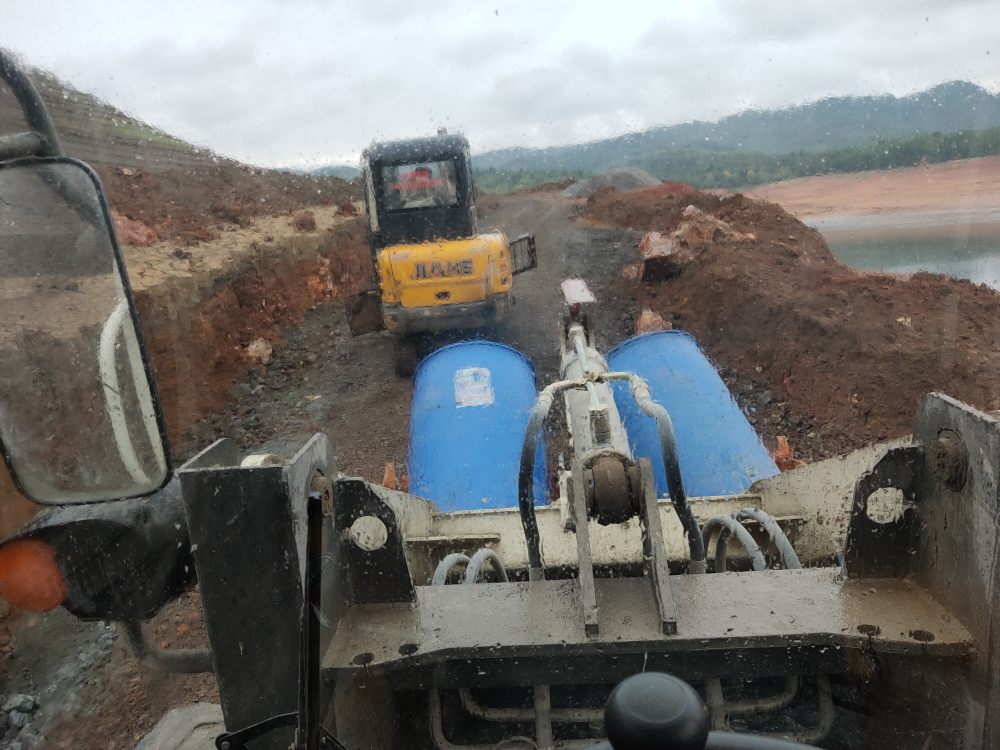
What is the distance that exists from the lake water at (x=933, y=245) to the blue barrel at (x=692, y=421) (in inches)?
242

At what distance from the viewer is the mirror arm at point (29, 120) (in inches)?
43.6

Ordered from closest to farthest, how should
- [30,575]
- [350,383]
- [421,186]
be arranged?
[30,575] < [421,186] < [350,383]

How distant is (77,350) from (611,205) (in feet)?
72.4

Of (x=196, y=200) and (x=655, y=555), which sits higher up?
(x=196, y=200)

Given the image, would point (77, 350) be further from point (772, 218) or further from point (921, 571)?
point (772, 218)

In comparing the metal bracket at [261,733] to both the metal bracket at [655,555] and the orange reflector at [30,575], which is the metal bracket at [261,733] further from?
the metal bracket at [655,555]

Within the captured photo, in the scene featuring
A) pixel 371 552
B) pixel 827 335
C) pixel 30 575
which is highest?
pixel 30 575

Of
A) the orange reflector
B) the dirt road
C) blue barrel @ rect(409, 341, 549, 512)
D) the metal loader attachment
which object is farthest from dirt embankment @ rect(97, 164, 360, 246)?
the metal loader attachment

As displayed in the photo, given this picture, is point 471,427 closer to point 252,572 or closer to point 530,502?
point 530,502

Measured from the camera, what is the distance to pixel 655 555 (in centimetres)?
159

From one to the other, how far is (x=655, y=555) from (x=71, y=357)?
139cm

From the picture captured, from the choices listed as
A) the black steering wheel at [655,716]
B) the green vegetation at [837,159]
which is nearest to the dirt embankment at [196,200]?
the green vegetation at [837,159]

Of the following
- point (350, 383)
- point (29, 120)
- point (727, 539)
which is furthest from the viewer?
point (350, 383)

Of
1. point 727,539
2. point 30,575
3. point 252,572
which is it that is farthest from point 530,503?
point 30,575
